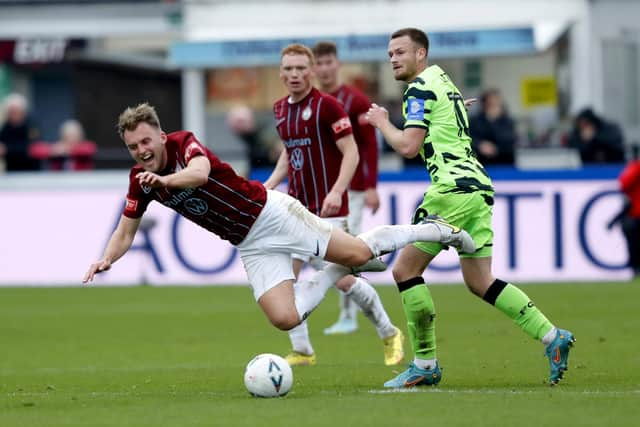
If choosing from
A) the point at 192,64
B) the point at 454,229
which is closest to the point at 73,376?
the point at 454,229

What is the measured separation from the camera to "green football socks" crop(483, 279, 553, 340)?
8859 millimetres

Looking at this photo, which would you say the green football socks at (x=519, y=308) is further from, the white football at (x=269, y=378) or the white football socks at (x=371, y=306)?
the white football socks at (x=371, y=306)

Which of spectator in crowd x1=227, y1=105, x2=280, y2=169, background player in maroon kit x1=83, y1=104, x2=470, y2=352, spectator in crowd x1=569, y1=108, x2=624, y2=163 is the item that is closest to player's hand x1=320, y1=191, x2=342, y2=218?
background player in maroon kit x1=83, y1=104, x2=470, y2=352

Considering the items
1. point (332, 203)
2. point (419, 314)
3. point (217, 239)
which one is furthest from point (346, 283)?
point (217, 239)

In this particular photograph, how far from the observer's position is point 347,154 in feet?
34.8

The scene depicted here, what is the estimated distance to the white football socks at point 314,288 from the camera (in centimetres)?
918

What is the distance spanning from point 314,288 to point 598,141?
36.9 feet

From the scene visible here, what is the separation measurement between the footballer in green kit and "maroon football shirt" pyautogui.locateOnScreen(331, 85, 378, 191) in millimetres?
3372

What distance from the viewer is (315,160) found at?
10.9 metres

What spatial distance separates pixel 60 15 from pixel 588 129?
45.6 ft

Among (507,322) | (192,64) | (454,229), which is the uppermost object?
(192,64)

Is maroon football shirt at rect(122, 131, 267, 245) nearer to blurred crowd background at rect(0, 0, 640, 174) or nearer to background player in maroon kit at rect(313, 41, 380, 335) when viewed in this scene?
background player in maroon kit at rect(313, 41, 380, 335)

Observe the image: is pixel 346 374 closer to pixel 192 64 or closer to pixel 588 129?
pixel 588 129

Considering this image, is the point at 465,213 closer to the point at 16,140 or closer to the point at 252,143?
the point at 252,143
